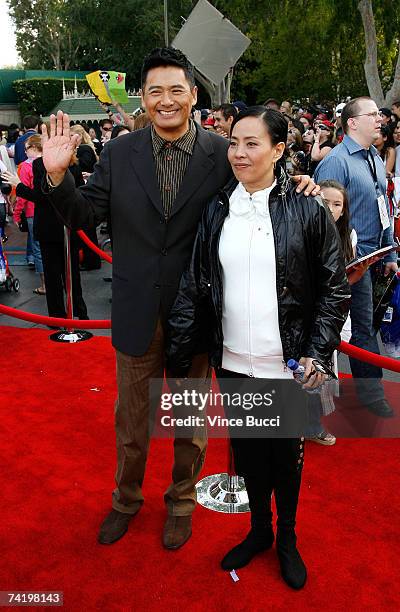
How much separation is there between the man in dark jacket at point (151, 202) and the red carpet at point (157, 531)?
0.73 metres

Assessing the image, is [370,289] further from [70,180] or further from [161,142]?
[70,180]

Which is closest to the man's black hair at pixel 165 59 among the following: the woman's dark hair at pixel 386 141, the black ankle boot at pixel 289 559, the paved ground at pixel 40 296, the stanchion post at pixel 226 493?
the stanchion post at pixel 226 493

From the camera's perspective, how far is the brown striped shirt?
2.72m

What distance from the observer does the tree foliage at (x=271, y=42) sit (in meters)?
23.7

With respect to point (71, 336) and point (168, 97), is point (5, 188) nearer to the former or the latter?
point (71, 336)

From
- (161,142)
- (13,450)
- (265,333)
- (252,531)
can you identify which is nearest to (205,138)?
(161,142)

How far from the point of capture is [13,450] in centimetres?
389

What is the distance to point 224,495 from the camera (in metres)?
3.40

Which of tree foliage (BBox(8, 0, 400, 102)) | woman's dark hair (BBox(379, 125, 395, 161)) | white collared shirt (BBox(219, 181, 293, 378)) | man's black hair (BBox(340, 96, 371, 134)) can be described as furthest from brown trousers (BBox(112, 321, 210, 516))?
tree foliage (BBox(8, 0, 400, 102))

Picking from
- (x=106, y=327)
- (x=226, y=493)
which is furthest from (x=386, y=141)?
(x=226, y=493)

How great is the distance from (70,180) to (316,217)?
0.99 metres

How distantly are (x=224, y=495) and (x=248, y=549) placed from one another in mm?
572

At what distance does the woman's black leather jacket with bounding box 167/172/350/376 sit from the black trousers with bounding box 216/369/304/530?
0.30 metres

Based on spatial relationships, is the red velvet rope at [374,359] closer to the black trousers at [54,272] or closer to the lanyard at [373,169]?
the lanyard at [373,169]
